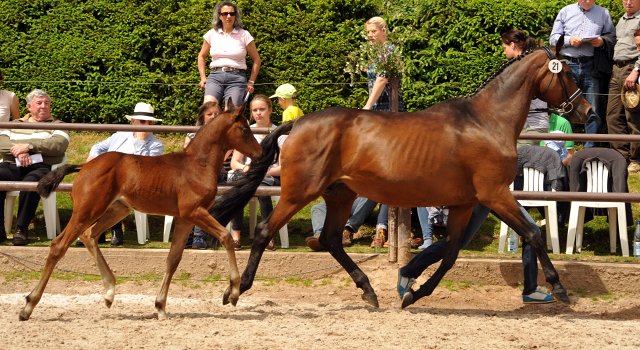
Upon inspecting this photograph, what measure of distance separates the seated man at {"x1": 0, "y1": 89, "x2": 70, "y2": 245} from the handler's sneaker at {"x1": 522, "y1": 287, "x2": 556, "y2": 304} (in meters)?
5.07

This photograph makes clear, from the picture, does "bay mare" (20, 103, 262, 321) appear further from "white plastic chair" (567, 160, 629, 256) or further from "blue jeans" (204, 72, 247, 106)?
"white plastic chair" (567, 160, 629, 256)

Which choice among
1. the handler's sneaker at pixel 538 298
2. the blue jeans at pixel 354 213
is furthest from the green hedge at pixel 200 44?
the handler's sneaker at pixel 538 298

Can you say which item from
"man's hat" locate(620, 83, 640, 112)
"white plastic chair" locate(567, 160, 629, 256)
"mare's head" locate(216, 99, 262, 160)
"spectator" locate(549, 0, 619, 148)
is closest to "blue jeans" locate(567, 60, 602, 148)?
"spectator" locate(549, 0, 619, 148)

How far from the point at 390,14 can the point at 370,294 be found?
4.92 meters

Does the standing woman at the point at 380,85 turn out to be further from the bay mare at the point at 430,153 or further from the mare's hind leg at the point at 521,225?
the mare's hind leg at the point at 521,225

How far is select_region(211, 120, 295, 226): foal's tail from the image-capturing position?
6.02 m

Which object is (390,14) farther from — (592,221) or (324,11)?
(592,221)

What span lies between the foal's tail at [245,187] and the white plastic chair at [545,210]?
9.28 feet

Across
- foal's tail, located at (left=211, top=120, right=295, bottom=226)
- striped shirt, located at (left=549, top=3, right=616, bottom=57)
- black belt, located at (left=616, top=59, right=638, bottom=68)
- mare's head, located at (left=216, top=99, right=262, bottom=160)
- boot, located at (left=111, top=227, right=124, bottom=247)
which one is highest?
striped shirt, located at (left=549, top=3, right=616, bottom=57)

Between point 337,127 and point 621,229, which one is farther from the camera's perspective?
point 621,229

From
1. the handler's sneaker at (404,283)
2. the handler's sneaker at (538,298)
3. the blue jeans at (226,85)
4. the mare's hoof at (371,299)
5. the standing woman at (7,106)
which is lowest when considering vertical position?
the handler's sneaker at (538,298)

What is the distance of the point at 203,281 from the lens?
707cm

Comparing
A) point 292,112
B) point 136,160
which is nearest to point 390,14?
point 292,112

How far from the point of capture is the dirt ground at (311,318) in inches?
195
